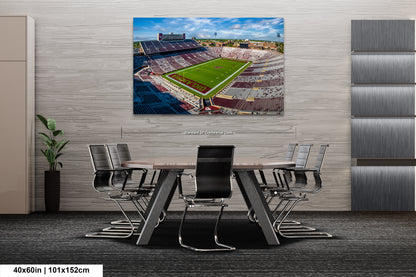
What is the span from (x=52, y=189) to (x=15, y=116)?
49.8 inches

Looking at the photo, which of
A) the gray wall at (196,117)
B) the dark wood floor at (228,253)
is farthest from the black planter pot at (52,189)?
the dark wood floor at (228,253)

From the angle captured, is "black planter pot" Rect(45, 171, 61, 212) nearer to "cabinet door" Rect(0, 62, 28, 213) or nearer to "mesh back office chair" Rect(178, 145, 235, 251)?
"cabinet door" Rect(0, 62, 28, 213)

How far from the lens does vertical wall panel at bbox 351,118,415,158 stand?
829 centimetres

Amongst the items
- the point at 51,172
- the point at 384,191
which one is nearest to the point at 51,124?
the point at 51,172

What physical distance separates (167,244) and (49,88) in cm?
425

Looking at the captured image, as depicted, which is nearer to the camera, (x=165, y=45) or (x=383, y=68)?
(x=383, y=68)

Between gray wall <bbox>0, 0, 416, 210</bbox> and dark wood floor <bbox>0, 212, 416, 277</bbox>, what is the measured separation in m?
1.73

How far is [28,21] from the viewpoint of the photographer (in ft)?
26.2

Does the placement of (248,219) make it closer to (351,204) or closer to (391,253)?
(351,204)

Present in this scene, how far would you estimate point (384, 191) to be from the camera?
8336 millimetres

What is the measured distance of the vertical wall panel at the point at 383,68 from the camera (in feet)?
27.3

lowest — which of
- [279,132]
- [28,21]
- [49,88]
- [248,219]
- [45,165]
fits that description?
[248,219]

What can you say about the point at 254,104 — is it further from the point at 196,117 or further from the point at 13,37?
the point at 13,37

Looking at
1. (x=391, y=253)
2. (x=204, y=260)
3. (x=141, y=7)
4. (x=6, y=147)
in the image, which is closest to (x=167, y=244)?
(x=204, y=260)
